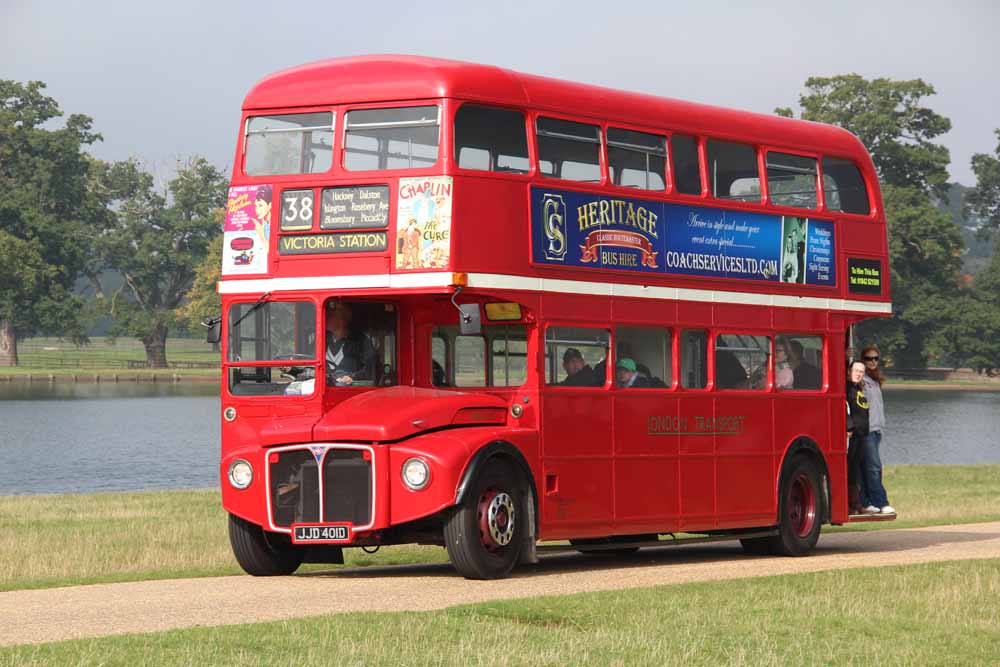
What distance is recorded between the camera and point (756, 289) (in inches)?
784

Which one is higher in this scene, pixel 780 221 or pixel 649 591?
pixel 780 221

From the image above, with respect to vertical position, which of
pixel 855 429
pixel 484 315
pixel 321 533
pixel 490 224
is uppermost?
pixel 490 224

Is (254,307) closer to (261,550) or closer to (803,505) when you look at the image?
(261,550)

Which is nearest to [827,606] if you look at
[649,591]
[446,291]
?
[649,591]

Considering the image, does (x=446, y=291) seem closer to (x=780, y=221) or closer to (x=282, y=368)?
(x=282, y=368)

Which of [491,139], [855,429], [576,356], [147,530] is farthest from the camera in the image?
[147,530]

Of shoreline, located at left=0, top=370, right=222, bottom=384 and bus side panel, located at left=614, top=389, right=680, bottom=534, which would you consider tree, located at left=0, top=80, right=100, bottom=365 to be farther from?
bus side panel, located at left=614, top=389, right=680, bottom=534

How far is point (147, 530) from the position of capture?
25.0m

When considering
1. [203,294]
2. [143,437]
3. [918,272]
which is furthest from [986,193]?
[143,437]

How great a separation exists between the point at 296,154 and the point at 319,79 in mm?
734

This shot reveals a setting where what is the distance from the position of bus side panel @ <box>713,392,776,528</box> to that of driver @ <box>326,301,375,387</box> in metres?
4.27

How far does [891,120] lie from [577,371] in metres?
95.1

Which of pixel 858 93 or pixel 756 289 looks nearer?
pixel 756 289

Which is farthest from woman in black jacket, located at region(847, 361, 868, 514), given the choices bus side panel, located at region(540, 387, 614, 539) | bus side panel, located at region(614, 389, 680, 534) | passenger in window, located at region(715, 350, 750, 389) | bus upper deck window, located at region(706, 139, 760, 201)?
bus side panel, located at region(540, 387, 614, 539)
